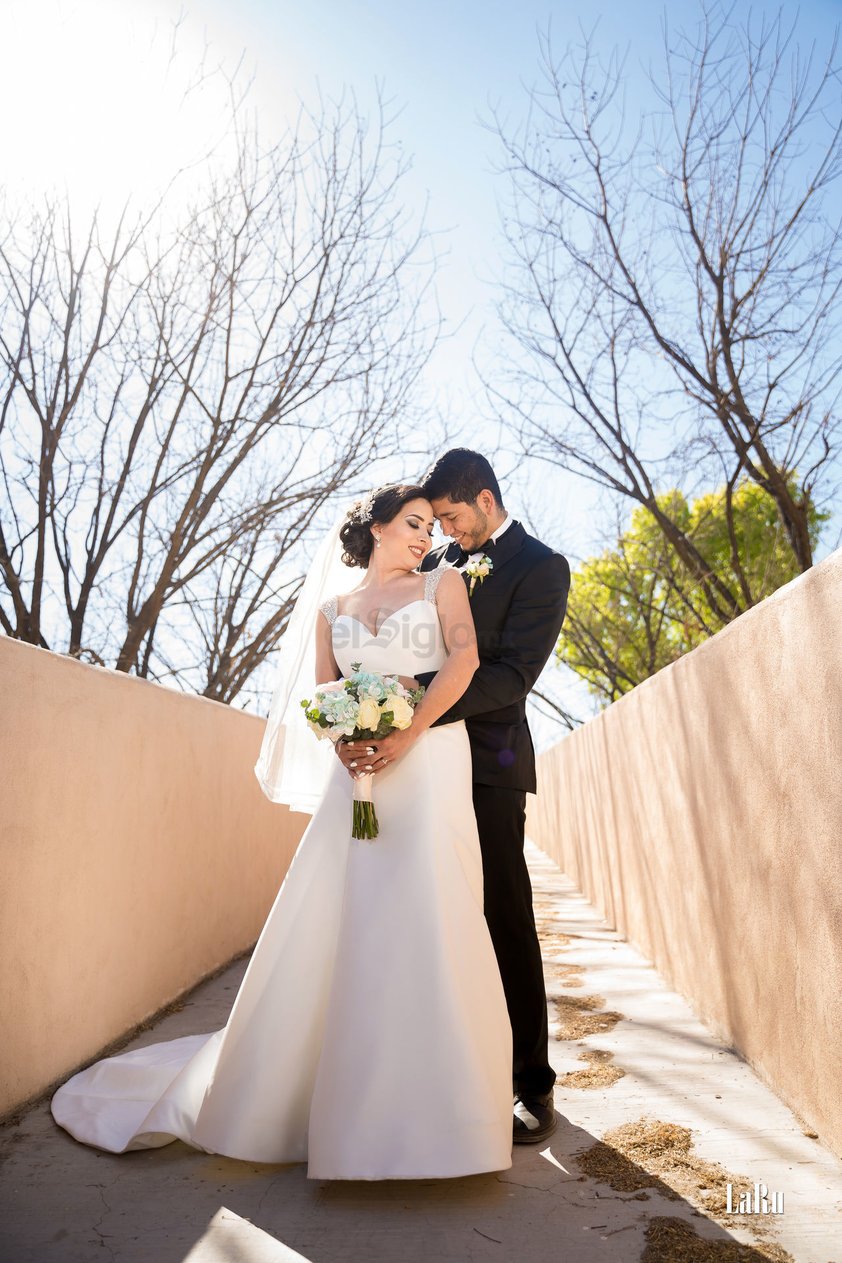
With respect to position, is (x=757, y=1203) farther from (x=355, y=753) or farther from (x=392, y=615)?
(x=392, y=615)

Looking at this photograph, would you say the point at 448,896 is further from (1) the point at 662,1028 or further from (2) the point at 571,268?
(2) the point at 571,268

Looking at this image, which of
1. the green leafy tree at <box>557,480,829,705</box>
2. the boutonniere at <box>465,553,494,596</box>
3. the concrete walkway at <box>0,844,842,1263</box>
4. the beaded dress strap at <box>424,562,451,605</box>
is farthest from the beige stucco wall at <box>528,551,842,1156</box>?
the green leafy tree at <box>557,480,829,705</box>

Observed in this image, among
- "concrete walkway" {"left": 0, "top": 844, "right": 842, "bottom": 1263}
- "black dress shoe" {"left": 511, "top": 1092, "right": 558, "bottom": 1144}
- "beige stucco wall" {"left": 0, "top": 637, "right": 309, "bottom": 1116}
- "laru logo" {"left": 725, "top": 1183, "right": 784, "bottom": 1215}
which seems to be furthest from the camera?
"beige stucco wall" {"left": 0, "top": 637, "right": 309, "bottom": 1116}

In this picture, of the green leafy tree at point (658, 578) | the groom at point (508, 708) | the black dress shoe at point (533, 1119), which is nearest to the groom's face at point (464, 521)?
the groom at point (508, 708)

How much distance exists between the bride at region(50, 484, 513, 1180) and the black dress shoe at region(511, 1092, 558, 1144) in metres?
0.24

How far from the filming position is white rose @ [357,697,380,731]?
8.52ft

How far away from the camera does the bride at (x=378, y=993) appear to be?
237 cm

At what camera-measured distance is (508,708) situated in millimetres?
3070

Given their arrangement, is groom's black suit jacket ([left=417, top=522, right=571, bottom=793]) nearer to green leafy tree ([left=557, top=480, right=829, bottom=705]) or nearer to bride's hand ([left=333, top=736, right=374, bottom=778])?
bride's hand ([left=333, top=736, right=374, bottom=778])

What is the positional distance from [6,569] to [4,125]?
260 centimetres

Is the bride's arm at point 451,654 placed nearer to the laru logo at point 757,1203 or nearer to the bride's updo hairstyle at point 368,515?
the bride's updo hairstyle at point 368,515

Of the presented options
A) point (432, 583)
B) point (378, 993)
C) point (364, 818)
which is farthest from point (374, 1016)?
point (432, 583)

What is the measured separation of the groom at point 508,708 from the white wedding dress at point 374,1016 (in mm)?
189

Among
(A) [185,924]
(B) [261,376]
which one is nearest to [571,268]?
(B) [261,376]
